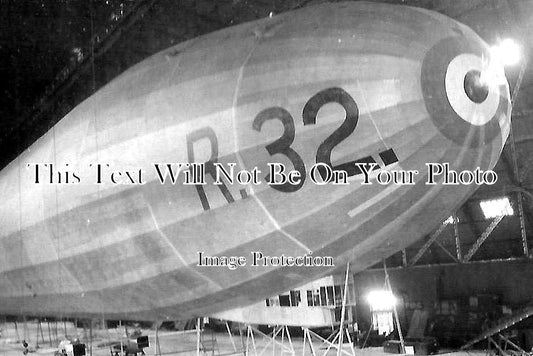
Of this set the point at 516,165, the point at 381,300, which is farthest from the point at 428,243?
the point at 516,165

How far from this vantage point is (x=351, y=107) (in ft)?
15.4

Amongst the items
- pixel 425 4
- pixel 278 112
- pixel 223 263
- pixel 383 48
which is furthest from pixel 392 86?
pixel 425 4

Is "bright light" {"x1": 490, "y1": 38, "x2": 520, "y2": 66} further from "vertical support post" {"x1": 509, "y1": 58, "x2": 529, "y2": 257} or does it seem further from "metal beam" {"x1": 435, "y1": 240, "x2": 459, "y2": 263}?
"metal beam" {"x1": 435, "y1": 240, "x2": 459, "y2": 263}

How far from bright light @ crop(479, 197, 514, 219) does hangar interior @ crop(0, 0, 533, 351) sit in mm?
38

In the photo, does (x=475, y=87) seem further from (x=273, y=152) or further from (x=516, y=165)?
(x=516, y=165)

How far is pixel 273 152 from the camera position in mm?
4891

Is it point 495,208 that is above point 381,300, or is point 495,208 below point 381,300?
above

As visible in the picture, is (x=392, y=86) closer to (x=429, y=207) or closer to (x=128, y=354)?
(x=429, y=207)

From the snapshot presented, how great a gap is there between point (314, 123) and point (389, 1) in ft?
15.2

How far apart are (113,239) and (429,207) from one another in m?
3.67

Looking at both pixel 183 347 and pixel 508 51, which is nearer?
pixel 508 51

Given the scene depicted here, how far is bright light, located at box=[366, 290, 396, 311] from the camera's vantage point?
47.3 ft

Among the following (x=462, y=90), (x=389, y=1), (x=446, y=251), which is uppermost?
(x=389, y=1)

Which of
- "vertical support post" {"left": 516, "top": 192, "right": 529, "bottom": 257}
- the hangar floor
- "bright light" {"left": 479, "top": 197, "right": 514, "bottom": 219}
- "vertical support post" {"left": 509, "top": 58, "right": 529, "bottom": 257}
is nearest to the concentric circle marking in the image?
"vertical support post" {"left": 509, "top": 58, "right": 529, "bottom": 257}
